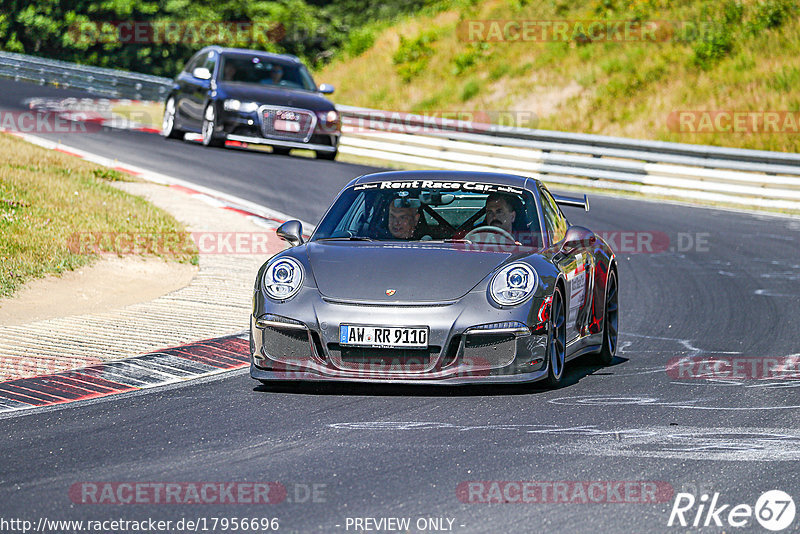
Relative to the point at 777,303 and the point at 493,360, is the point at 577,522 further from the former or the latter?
the point at 777,303

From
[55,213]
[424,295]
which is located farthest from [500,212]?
[55,213]

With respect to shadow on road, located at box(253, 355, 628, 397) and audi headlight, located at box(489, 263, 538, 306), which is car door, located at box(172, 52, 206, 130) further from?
audi headlight, located at box(489, 263, 538, 306)

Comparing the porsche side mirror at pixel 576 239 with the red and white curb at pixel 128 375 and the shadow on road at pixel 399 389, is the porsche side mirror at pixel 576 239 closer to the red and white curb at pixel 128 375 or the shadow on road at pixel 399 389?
the shadow on road at pixel 399 389

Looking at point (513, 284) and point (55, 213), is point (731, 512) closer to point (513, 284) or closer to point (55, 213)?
point (513, 284)

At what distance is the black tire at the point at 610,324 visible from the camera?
9188mm

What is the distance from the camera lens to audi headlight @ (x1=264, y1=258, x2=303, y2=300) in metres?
7.71

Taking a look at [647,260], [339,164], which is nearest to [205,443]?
[647,260]

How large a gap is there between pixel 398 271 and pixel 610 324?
2.22 m

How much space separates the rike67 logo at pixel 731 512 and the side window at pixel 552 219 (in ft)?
11.1

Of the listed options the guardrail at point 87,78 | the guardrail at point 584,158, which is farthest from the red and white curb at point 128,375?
the guardrail at point 87,78

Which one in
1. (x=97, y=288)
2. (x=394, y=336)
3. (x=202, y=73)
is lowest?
(x=97, y=288)

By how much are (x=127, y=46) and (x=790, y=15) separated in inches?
1061

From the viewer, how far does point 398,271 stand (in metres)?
7.71

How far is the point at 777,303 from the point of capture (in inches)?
477
